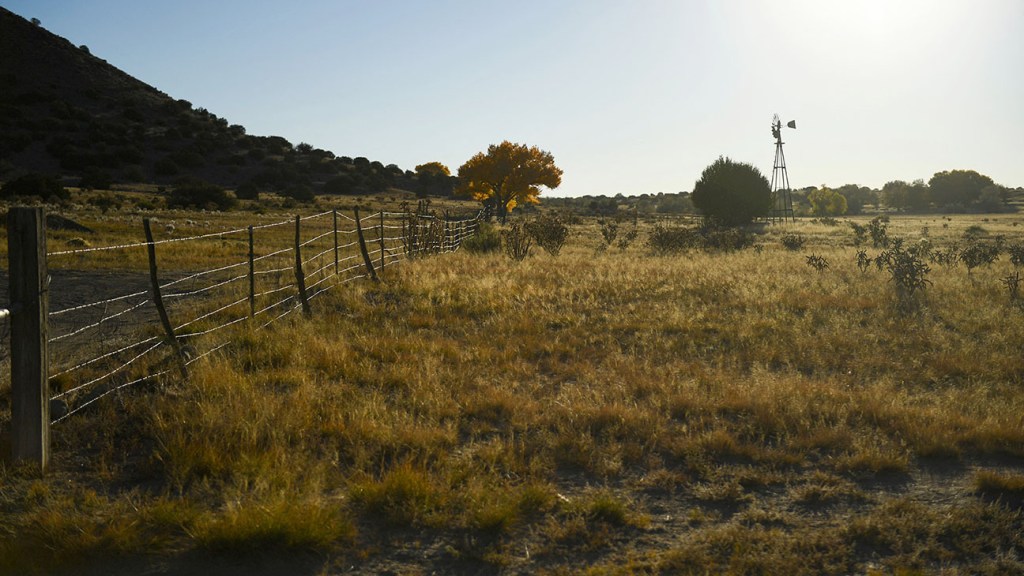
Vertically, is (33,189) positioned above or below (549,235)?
above

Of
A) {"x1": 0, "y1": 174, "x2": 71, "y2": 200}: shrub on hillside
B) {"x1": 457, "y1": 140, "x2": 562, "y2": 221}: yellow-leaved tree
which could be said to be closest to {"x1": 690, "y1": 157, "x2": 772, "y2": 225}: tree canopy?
{"x1": 457, "y1": 140, "x2": 562, "y2": 221}: yellow-leaved tree

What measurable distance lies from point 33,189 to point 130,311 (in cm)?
2973

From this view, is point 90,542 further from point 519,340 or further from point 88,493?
point 519,340

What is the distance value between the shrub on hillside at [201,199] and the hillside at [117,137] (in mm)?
8607

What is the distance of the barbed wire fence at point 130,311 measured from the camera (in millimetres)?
4898

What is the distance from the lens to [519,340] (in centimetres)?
930

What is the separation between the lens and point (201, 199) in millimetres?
42094

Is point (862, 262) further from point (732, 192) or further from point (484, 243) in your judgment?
→ point (732, 192)

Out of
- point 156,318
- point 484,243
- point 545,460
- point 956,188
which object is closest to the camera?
point 545,460

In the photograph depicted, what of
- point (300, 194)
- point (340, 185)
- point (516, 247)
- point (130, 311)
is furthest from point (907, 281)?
point (340, 185)

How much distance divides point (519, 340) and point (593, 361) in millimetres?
1156

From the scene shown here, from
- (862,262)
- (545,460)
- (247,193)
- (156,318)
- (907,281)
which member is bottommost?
(545,460)

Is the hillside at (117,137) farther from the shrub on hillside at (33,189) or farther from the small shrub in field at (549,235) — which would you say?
the small shrub in field at (549,235)

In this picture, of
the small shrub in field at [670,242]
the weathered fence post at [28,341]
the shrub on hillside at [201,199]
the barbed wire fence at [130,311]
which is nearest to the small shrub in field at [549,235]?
the barbed wire fence at [130,311]
